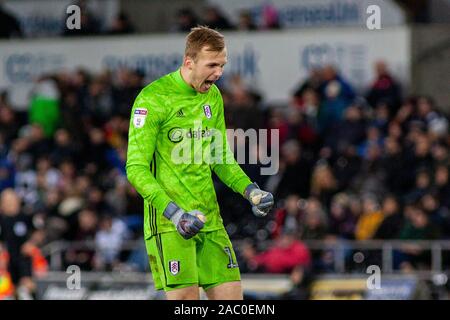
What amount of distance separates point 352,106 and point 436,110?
3.71 feet

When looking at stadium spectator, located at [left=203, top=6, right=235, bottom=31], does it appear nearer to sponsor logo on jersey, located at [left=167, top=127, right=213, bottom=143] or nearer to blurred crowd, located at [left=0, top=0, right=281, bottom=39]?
blurred crowd, located at [left=0, top=0, right=281, bottom=39]

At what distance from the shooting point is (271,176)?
56.6 feet

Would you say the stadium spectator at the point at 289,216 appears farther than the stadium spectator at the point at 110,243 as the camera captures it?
No

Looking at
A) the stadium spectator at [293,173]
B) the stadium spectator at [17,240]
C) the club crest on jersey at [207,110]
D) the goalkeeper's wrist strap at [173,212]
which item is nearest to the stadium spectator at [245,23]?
the stadium spectator at [293,173]

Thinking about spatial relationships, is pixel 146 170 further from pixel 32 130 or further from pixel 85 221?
pixel 32 130

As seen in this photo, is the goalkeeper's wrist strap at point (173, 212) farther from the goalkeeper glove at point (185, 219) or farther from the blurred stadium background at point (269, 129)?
A: the blurred stadium background at point (269, 129)

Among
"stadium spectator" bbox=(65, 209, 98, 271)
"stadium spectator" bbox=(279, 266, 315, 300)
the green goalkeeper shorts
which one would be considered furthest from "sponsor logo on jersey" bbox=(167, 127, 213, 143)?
"stadium spectator" bbox=(65, 209, 98, 271)

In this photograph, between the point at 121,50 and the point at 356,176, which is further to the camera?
the point at 121,50

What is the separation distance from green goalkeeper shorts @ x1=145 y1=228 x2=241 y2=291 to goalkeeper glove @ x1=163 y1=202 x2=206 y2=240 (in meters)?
0.31

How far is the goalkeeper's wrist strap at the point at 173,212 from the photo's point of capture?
24.4ft

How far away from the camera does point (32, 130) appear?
19906 mm

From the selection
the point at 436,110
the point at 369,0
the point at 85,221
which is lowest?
the point at 85,221

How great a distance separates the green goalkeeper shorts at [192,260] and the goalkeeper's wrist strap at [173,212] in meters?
0.29
